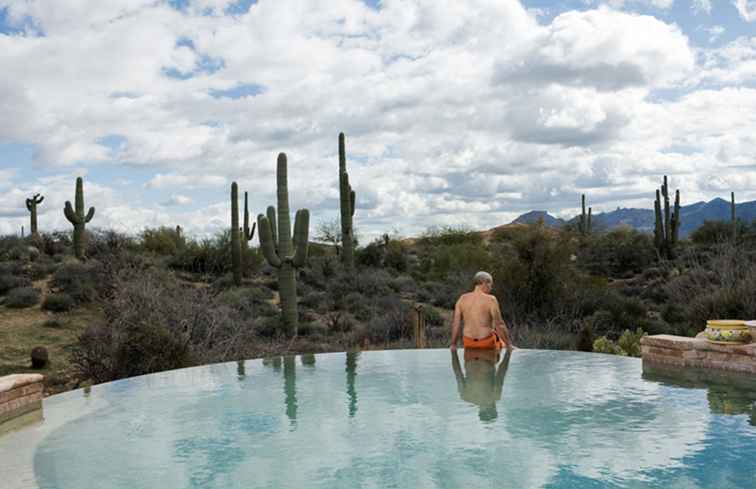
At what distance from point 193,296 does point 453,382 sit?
289 inches

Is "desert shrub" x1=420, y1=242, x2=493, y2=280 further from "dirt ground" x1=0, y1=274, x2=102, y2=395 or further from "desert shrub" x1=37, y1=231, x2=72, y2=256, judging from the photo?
"desert shrub" x1=37, y1=231, x2=72, y2=256

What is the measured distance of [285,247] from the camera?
56.2ft

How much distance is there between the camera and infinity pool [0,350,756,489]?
496 cm

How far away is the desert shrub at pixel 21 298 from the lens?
1922 centimetres

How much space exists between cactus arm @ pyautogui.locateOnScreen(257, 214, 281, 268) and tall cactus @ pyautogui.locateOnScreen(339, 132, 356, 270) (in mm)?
7032

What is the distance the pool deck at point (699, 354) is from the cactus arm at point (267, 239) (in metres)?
9.47

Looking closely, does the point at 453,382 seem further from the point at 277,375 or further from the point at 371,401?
the point at 277,375

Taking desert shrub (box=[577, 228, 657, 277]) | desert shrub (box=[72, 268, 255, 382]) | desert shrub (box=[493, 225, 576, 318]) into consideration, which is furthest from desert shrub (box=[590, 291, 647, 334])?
desert shrub (box=[577, 228, 657, 277])

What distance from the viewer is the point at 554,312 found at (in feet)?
55.2

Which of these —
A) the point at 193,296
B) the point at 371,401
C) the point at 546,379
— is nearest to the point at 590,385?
the point at 546,379

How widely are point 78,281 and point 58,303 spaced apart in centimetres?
158

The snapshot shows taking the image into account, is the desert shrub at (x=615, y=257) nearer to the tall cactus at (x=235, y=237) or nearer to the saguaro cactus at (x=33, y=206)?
the tall cactus at (x=235, y=237)

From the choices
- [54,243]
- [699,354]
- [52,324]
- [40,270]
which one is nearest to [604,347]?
[699,354]

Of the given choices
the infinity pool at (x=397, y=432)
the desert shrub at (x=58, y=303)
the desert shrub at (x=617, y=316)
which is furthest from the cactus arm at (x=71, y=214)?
the infinity pool at (x=397, y=432)
